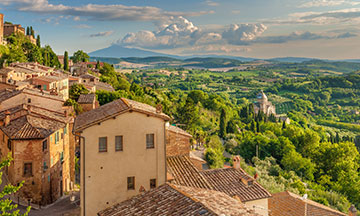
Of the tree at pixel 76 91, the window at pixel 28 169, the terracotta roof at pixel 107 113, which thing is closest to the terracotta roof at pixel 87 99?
the tree at pixel 76 91

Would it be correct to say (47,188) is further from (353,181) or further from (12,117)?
(353,181)

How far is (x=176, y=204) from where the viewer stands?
13477 mm

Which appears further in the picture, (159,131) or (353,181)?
(353,181)

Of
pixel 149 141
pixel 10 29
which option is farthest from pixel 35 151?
pixel 10 29

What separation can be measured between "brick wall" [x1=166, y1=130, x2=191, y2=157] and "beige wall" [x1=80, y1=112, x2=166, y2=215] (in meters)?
5.77

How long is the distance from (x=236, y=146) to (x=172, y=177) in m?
50.9

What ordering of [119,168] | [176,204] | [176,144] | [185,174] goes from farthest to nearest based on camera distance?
[176,144] → [185,174] → [119,168] → [176,204]

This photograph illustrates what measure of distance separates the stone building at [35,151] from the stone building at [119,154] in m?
10.5

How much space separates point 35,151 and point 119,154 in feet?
39.9

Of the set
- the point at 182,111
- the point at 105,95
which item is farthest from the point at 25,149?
the point at 182,111

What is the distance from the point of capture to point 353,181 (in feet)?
178

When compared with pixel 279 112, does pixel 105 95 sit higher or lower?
higher

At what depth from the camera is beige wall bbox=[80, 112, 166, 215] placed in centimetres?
1595

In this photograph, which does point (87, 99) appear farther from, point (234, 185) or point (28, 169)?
point (234, 185)
